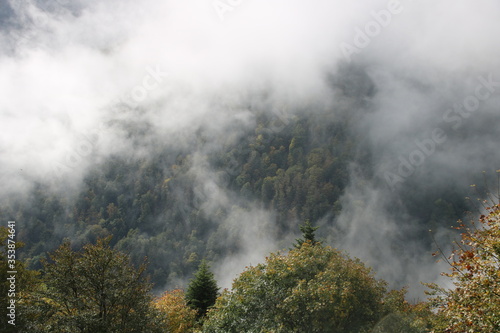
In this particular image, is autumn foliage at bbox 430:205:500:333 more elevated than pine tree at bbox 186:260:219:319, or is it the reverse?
pine tree at bbox 186:260:219:319

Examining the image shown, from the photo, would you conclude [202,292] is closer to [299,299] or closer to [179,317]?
[179,317]

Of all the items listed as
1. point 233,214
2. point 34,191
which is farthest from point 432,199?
point 34,191

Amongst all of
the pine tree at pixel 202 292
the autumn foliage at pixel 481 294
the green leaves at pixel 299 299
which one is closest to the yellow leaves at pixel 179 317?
the pine tree at pixel 202 292

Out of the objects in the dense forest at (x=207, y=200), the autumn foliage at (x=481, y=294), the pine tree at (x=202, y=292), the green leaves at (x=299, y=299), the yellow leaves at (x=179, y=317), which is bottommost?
the autumn foliage at (x=481, y=294)

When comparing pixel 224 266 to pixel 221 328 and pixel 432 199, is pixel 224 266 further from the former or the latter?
pixel 221 328

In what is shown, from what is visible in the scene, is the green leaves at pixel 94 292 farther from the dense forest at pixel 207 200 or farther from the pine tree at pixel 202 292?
the dense forest at pixel 207 200

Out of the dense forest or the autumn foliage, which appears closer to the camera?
the autumn foliage

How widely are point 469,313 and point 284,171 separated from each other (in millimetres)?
159647

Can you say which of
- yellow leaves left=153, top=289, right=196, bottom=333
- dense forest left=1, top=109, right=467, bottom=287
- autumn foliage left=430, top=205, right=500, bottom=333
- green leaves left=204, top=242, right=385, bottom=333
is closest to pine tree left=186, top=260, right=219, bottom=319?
yellow leaves left=153, top=289, right=196, bottom=333

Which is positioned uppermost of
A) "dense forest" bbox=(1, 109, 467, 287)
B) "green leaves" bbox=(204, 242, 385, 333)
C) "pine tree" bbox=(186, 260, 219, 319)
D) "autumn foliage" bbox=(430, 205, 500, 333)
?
"dense forest" bbox=(1, 109, 467, 287)

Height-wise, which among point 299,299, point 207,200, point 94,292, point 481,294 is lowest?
point 481,294

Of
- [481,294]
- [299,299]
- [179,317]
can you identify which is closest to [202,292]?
→ [179,317]

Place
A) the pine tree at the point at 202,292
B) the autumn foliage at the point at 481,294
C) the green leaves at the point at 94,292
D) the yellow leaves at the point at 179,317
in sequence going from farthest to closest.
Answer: the pine tree at the point at 202,292
the yellow leaves at the point at 179,317
the green leaves at the point at 94,292
the autumn foliage at the point at 481,294

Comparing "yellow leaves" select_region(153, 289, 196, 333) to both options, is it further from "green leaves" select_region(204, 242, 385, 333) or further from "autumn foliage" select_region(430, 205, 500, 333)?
"autumn foliage" select_region(430, 205, 500, 333)
